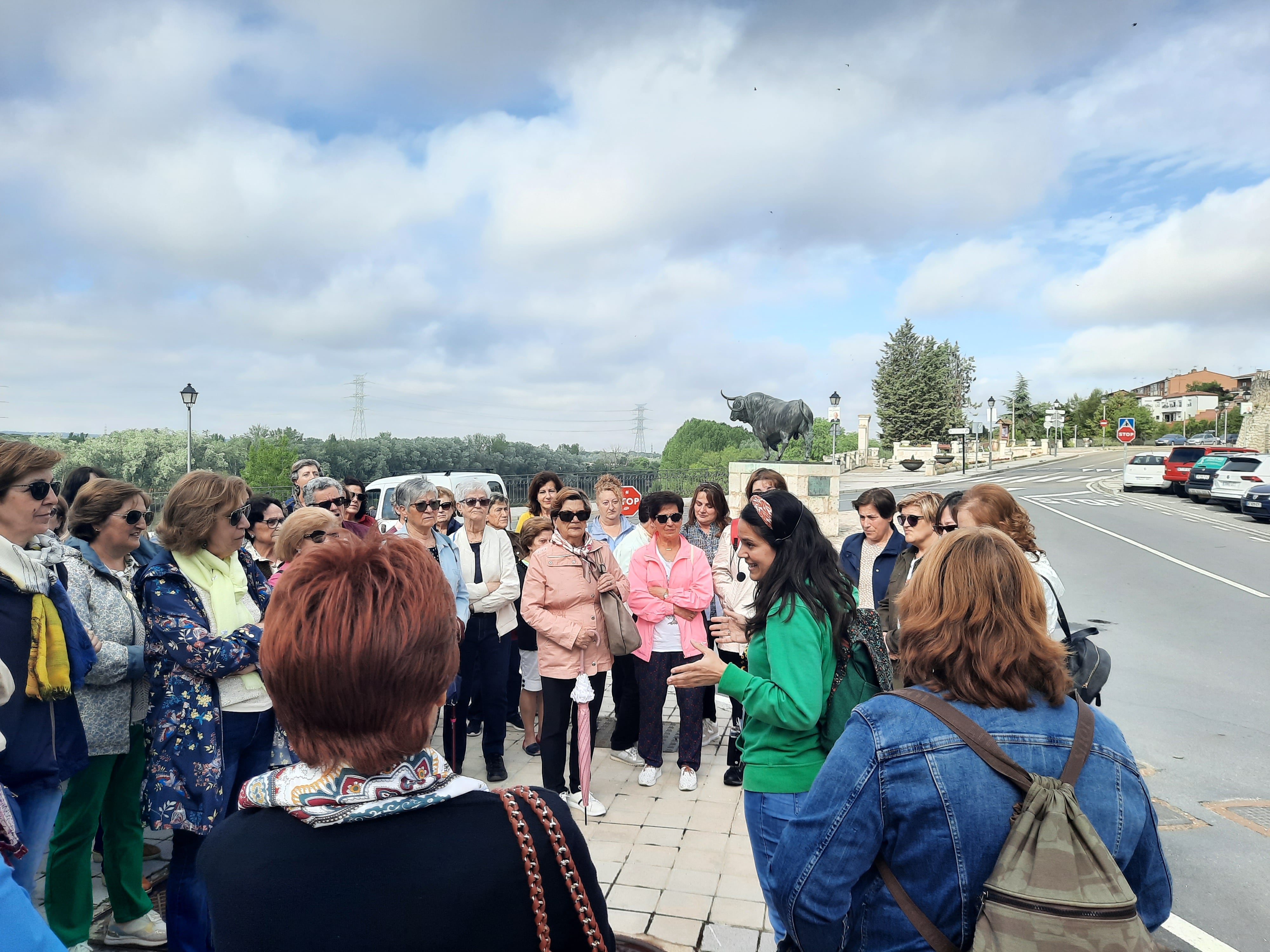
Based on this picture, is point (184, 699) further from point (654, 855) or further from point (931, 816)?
point (931, 816)

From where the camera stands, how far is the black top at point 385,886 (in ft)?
3.53

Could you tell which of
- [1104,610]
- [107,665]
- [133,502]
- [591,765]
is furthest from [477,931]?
[1104,610]

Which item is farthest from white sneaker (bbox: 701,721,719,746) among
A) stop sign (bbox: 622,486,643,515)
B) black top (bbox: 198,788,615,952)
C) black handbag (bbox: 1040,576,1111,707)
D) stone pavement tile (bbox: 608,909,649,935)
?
black top (bbox: 198,788,615,952)

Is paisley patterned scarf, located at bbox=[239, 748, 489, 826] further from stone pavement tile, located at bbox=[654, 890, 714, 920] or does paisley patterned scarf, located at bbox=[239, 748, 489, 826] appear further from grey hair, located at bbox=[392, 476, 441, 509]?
grey hair, located at bbox=[392, 476, 441, 509]

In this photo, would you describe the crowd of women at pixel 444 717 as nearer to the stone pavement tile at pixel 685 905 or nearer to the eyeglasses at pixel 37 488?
the eyeglasses at pixel 37 488

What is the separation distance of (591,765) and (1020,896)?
4007 millimetres

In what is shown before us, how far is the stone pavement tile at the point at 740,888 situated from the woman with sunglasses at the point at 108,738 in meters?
2.43

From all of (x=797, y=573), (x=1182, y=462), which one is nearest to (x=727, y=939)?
(x=797, y=573)

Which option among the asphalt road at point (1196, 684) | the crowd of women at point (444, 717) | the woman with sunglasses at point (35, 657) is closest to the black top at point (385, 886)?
the crowd of women at point (444, 717)

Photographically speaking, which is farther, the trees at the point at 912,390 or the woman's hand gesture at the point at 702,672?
the trees at the point at 912,390

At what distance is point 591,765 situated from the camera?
16.5ft

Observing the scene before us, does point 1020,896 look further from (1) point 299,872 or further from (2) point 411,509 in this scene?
(2) point 411,509

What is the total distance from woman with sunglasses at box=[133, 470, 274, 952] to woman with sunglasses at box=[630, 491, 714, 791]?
2.49 meters

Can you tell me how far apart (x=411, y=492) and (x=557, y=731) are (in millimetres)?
1791
